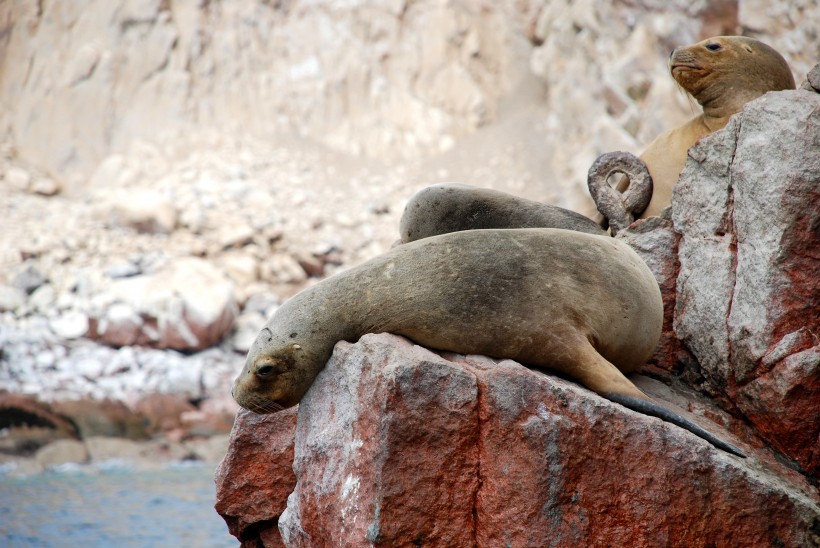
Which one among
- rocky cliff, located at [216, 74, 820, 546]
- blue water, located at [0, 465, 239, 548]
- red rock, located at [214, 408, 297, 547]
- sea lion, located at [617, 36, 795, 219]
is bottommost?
blue water, located at [0, 465, 239, 548]

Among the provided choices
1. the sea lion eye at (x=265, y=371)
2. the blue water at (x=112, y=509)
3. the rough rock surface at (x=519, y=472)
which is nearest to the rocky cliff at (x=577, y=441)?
the rough rock surface at (x=519, y=472)

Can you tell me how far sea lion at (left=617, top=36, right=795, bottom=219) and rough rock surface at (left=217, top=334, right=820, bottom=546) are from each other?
181cm

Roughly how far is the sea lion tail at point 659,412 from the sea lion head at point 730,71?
6.97 ft

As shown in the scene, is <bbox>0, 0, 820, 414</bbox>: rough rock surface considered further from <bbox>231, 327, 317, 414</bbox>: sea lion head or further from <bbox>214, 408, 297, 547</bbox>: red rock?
<bbox>231, 327, 317, 414</bbox>: sea lion head

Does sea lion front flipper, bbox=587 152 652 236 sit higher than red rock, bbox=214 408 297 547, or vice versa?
sea lion front flipper, bbox=587 152 652 236

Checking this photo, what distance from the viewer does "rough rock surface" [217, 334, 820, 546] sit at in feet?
8.52

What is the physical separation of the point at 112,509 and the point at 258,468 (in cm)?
842

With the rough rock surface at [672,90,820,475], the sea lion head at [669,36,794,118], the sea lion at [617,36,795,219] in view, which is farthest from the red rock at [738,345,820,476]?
the sea lion head at [669,36,794,118]

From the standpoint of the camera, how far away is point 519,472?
2.61 m

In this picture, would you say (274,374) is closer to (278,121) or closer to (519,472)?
(519,472)

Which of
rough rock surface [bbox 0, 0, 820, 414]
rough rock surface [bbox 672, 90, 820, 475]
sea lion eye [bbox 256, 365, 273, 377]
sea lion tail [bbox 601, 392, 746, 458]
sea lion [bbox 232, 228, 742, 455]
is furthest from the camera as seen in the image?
rough rock surface [bbox 0, 0, 820, 414]

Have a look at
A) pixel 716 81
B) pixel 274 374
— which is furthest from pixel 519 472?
pixel 716 81

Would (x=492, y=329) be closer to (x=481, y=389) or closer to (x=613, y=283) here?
(x=481, y=389)

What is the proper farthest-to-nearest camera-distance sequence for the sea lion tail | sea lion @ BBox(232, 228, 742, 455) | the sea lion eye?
the sea lion eye
sea lion @ BBox(232, 228, 742, 455)
the sea lion tail
